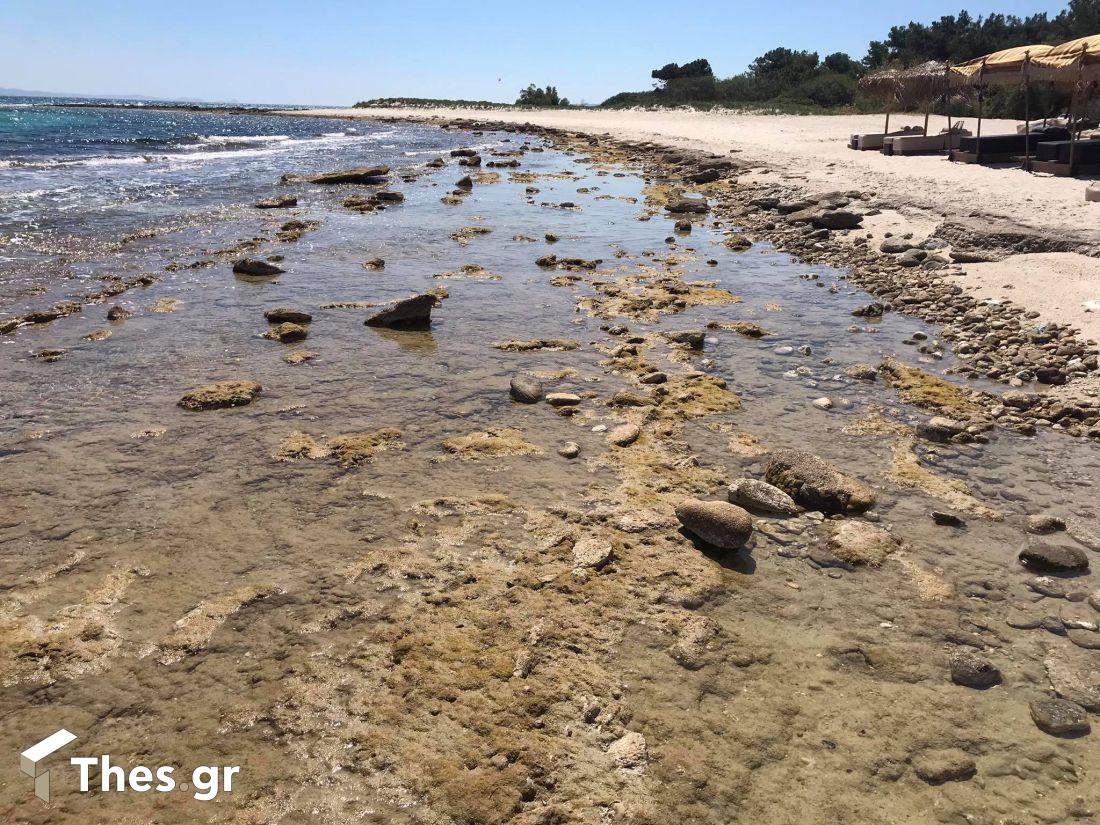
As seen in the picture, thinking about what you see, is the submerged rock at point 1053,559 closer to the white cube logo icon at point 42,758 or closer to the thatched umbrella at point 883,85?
the white cube logo icon at point 42,758

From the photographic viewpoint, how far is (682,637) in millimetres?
3562

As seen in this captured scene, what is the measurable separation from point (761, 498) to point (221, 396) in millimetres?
4730

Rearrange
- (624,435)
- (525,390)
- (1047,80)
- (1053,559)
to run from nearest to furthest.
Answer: (1053,559)
(624,435)
(525,390)
(1047,80)

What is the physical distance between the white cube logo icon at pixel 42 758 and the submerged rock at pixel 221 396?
3.57 metres

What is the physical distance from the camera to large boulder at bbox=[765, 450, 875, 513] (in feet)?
15.4

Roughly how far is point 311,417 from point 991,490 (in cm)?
541

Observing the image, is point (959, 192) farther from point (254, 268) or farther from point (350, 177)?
point (350, 177)

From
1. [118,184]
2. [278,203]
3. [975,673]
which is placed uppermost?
[118,184]

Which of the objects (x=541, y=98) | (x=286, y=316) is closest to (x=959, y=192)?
(x=286, y=316)

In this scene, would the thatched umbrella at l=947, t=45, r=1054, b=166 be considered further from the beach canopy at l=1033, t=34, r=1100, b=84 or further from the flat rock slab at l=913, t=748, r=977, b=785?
the flat rock slab at l=913, t=748, r=977, b=785

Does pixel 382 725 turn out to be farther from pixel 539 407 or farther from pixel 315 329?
pixel 315 329

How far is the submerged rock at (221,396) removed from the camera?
19.9 feet

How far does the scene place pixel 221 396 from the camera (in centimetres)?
616

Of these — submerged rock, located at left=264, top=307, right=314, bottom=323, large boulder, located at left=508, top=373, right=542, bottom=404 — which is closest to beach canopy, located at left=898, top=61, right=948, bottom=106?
large boulder, located at left=508, top=373, right=542, bottom=404
